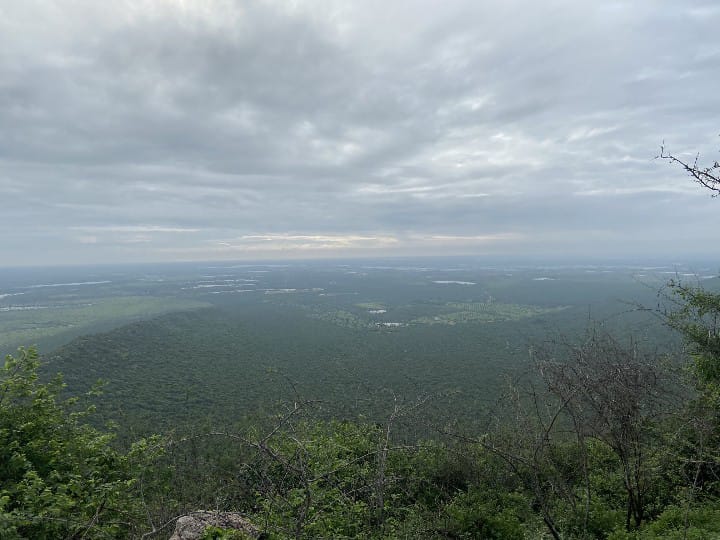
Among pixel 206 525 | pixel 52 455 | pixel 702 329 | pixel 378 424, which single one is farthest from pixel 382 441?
pixel 378 424

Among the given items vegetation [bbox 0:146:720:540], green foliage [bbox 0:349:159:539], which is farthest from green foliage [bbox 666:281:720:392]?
green foliage [bbox 0:349:159:539]

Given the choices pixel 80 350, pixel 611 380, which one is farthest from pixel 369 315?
pixel 611 380

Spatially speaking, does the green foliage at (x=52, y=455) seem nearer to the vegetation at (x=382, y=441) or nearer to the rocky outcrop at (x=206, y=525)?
the vegetation at (x=382, y=441)

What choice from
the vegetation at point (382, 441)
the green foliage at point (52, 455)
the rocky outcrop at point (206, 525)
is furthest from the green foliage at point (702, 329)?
the green foliage at point (52, 455)

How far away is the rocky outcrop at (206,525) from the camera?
6.19 m

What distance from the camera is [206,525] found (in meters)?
6.45

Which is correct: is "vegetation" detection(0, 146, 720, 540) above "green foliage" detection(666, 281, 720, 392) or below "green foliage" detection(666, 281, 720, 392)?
below

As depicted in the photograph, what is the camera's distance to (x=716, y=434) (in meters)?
7.60

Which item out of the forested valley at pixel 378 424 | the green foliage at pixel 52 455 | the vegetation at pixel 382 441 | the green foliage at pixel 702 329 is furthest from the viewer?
the green foliage at pixel 702 329

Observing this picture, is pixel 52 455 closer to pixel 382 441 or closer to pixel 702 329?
pixel 382 441

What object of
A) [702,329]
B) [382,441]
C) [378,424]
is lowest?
[378,424]

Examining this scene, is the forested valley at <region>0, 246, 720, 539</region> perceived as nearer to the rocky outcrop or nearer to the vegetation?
the vegetation

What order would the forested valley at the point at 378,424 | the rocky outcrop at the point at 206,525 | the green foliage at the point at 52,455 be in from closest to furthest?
the forested valley at the point at 378,424
the rocky outcrop at the point at 206,525
the green foliage at the point at 52,455

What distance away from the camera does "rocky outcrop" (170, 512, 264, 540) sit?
6188 millimetres
